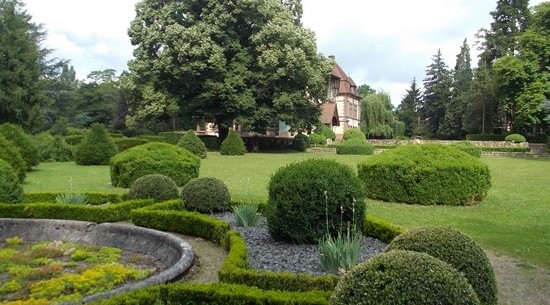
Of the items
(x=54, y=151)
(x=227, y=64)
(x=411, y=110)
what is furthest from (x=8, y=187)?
(x=411, y=110)

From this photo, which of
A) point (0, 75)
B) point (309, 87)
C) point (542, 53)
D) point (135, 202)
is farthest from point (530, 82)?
point (0, 75)

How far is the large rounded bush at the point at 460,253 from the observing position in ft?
14.9

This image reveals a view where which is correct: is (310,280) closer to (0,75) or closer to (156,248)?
(156,248)

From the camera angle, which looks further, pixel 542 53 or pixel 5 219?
pixel 542 53

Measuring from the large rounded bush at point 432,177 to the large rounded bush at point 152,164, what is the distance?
6768 millimetres

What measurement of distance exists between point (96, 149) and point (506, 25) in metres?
47.4

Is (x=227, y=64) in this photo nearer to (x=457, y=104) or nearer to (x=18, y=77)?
(x=18, y=77)

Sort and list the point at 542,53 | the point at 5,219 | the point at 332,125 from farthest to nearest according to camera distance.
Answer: the point at 332,125, the point at 542,53, the point at 5,219

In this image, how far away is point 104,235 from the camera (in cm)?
912

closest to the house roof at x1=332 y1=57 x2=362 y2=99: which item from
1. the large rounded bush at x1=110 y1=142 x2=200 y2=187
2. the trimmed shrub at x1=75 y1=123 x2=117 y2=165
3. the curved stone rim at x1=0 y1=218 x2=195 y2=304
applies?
the trimmed shrub at x1=75 y1=123 x2=117 y2=165

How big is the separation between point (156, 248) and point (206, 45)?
2686cm

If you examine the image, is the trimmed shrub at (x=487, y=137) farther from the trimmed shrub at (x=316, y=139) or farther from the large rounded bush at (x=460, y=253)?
the large rounded bush at (x=460, y=253)

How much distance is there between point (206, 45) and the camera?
33.4 metres

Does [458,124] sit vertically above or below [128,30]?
below
